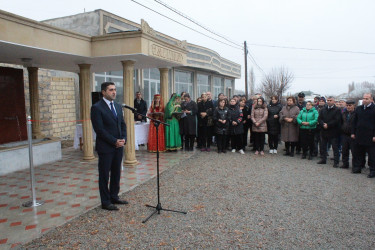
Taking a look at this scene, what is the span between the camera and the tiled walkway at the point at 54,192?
3783 millimetres

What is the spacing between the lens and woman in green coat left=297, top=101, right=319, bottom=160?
771 cm

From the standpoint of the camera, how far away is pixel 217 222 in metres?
3.88

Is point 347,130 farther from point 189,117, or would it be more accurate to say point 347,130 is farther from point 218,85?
point 218,85

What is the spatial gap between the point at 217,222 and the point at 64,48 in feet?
15.6

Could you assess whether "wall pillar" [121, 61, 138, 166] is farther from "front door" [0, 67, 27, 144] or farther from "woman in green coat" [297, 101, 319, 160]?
"woman in green coat" [297, 101, 319, 160]

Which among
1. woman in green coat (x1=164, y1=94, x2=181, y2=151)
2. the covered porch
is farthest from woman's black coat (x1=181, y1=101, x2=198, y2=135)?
the covered porch

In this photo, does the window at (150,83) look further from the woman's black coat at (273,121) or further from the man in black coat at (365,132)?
the man in black coat at (365,132)

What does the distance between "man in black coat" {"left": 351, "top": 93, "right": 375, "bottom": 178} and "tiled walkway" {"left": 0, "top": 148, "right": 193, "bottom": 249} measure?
4337 millimetres

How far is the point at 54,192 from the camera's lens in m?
5.20

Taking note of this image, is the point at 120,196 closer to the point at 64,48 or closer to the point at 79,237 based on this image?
the point at 79,237

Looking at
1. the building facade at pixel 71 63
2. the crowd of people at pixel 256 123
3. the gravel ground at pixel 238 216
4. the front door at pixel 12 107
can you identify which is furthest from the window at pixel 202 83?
the gravel ground at pixel 238 216

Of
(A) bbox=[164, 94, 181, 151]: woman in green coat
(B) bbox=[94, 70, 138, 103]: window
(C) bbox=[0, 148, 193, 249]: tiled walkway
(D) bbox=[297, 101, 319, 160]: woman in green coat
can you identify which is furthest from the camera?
(B) bbox=[94, 70, 138, 103]: window

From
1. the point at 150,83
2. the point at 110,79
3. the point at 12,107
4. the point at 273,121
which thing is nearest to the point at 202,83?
the point at 150,83

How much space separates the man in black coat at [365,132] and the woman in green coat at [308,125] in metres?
1.25
